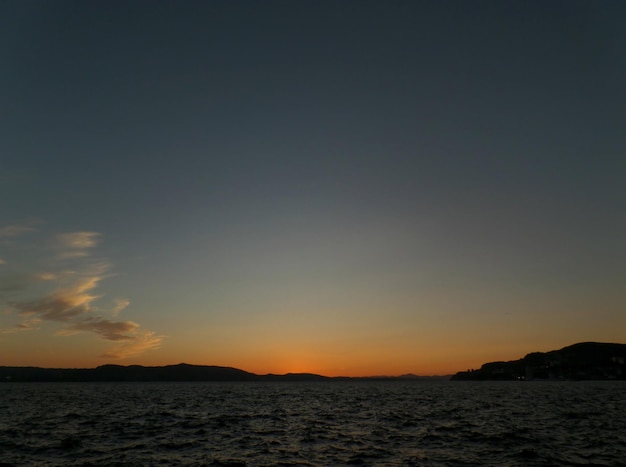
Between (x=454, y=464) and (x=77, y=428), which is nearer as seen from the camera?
(x=454, y=464)

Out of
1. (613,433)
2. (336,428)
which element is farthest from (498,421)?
(336,428)

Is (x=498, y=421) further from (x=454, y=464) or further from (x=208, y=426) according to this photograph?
(x=208, y=426)

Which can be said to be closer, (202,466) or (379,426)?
(202,466)

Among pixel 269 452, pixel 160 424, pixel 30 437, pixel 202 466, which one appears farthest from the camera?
pixel 160 424

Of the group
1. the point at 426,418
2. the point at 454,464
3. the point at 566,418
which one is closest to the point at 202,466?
the point at 454,464

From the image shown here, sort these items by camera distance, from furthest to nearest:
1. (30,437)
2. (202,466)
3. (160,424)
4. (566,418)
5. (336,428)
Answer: (566,418) < (160,424) < (336,428) < (30,437) < (202,466)

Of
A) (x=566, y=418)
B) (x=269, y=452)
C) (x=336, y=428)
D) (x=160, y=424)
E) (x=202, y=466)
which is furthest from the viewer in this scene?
(x=566, y=418)

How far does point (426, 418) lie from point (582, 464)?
94.1 ft

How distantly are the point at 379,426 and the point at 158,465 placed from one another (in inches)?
1029

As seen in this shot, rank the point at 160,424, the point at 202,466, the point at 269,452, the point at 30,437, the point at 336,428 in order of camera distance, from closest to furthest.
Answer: the point at 202,466, the point at 269,452, the point at 30,437, the point at 336,428, the point at 160,424

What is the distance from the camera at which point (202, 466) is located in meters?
28.9

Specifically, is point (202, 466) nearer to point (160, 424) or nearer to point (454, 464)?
point (454, 464)

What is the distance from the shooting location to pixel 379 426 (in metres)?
48.2

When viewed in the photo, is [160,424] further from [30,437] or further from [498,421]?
[498,421]
